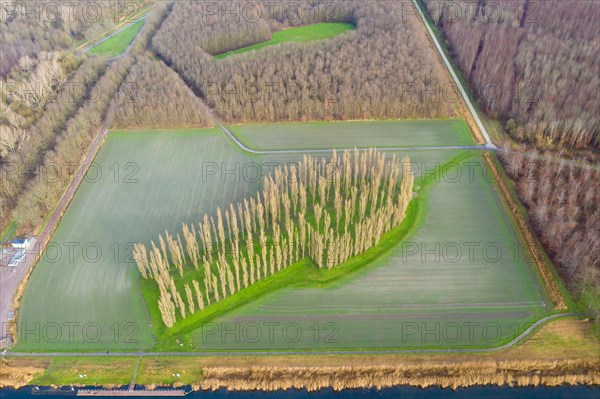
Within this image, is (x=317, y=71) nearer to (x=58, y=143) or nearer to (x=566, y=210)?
(x=58, y=143)

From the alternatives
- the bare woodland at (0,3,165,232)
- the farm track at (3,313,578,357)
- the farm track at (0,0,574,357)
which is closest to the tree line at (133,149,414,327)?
the farm track at (3,313,578,357)

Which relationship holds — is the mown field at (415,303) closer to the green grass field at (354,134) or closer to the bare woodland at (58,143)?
the green grass field at (354,134)

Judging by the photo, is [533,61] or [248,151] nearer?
[248,151]

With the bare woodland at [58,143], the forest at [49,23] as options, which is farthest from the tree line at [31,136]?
the forest at [49,23]

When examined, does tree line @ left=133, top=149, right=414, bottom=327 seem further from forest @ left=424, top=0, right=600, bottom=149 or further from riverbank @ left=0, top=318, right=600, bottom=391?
forest @ left=424, top=0, right=600, bottom=149

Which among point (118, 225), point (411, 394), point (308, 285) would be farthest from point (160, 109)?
point (411, 394)
